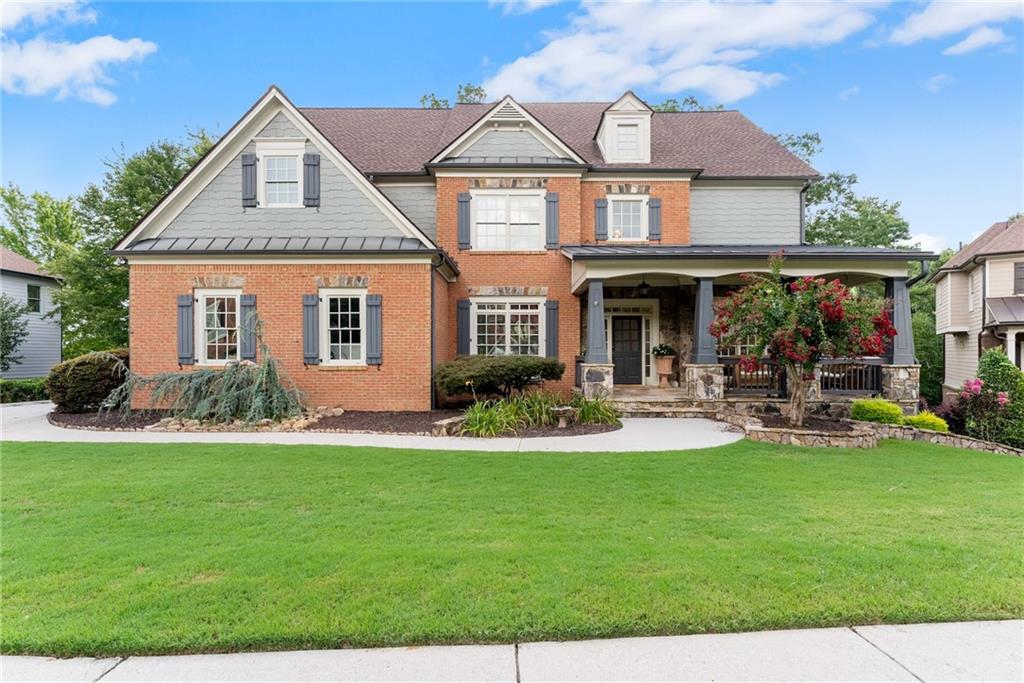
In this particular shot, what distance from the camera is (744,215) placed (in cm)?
1555

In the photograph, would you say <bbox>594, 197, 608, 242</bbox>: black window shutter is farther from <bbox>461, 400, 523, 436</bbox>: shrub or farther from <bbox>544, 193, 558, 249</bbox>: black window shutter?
<bbox>461, 400, 523, 436</bbox>: shrub

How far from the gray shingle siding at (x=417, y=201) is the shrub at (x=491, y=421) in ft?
22.9

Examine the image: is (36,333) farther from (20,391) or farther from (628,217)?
(628,217)

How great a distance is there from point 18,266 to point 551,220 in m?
26.4

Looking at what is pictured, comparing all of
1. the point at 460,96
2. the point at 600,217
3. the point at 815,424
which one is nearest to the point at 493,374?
the point at 600,217

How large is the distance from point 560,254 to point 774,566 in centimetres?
1164

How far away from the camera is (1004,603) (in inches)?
128

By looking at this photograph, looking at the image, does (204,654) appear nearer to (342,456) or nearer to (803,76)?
(342,456)

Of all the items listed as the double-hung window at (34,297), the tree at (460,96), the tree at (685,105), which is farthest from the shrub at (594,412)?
the double-hung window at (34,297)

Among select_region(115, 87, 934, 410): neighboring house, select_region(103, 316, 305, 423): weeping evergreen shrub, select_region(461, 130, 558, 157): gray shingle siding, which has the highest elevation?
select_region(461, 130, 558, 157): gray shingle siding

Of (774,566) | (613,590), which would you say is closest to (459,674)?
(613,590)

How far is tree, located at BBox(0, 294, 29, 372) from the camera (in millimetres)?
21500

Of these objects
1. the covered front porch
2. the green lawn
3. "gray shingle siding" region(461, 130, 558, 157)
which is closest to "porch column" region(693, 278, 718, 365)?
the covered front porch

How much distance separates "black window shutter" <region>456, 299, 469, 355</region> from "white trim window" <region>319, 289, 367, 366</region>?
2.92m
